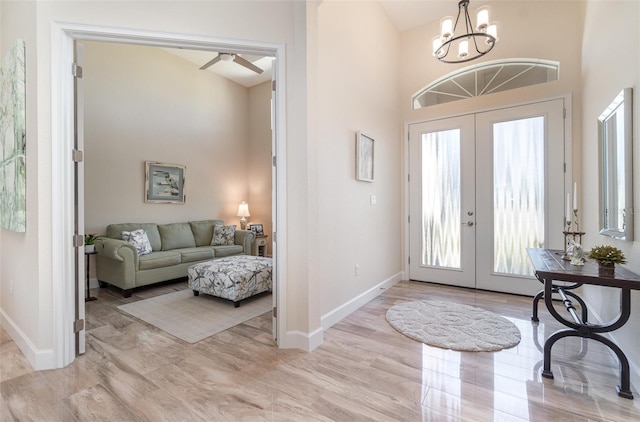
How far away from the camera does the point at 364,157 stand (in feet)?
11.0

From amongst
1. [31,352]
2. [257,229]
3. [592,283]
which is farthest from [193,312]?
[592,283]

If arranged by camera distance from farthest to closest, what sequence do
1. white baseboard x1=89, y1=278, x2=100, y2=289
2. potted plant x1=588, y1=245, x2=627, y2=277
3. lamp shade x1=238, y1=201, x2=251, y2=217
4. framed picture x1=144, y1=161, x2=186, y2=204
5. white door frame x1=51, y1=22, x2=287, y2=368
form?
lamp shade x1=238, y1=201, x2=251, y2=217, framed picture x1=144, y1=161, x2=186, y2=204, white baseboard x1=89, y1=278, x2=100, y2=289, white door frame x1=51, y1=22, x2=287, y2=368, potted plant x1=588, y1=245, x2=627, y2=277

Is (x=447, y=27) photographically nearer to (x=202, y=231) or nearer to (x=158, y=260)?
(x=158, y=260)

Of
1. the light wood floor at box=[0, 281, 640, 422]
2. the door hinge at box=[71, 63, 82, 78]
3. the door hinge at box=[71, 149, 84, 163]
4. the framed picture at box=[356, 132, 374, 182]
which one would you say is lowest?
the light wood floor at box=[0, 281, 640, 422]

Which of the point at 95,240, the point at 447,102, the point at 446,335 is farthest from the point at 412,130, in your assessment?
the point at 95,240

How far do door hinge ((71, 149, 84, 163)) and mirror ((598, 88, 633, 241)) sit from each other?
3.84 meters

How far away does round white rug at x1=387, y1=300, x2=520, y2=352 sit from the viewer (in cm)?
238

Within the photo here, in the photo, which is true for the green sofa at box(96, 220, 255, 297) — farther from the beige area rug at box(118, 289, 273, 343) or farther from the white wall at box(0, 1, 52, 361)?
the white wall at box(0, 1, 52, 361)

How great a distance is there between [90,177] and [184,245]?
5.45 ft

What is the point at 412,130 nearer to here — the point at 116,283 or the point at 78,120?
the point at 78,120

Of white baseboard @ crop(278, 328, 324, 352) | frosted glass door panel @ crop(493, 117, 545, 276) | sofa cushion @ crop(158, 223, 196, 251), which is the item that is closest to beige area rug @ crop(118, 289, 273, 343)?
white baseboard @ crop(278, 328, 324, 352)

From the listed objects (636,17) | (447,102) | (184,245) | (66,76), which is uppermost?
(447,102)

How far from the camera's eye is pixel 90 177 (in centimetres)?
422

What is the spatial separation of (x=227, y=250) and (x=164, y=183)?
1.63 metres
